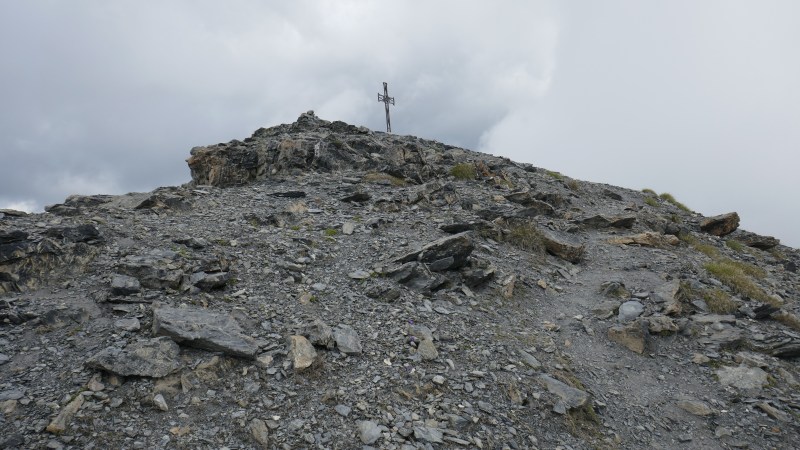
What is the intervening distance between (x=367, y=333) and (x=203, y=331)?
4.17m

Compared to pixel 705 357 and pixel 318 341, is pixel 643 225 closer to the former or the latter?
pixel 705 357

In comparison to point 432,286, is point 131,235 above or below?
above

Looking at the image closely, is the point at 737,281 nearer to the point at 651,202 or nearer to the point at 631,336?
the point at 631,336

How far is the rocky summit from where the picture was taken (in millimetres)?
8742

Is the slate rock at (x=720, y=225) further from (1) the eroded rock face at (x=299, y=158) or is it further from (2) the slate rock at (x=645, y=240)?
(1) the eroded rock face at (x=299, y=158)

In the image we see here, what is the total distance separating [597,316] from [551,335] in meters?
2.70

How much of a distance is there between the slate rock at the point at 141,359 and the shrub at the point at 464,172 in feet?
73.5

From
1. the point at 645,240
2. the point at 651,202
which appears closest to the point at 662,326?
the point at 645,240

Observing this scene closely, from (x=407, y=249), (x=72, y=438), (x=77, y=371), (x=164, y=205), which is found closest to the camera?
(x=72, y=438)

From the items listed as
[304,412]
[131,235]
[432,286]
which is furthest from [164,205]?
[304,412]

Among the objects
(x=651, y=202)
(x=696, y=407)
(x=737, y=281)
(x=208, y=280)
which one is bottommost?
(x=696, y=407)

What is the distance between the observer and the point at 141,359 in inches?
366

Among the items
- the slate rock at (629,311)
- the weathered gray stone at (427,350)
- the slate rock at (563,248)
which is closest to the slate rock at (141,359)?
the weathered gray stone at (427,350)

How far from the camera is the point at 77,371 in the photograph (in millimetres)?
8969
